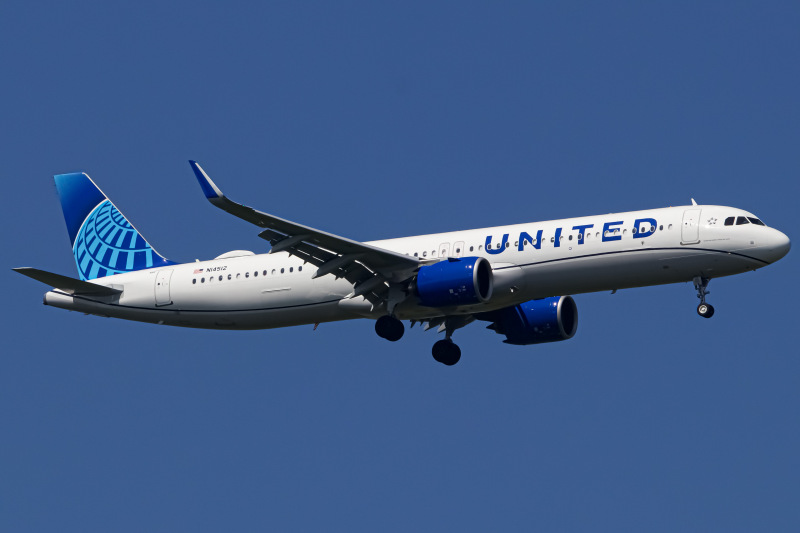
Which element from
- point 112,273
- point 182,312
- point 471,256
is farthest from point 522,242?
point 112,273

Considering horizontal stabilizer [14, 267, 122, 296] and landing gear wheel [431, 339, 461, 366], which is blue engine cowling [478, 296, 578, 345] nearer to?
landing gear wheel [431, 339, 461, 366]

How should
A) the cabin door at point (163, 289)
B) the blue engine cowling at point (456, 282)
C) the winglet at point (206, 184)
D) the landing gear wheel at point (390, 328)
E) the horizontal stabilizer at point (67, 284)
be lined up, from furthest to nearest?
the cabin door at point (163, 289)
the landing gear wheel at point (390, 328)
the horizontal stabilizer at point (67, 284)
the blue engine cowling at point (456, 282)
the winglet at point (206, 184)

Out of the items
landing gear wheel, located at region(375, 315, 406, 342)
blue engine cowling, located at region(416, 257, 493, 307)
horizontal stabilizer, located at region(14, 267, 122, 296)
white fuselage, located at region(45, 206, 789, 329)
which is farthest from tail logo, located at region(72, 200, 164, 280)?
blue engine cowling, located at region(416, 257, 493, 307)

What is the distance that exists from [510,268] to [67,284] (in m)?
15.9

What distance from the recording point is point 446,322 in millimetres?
49156

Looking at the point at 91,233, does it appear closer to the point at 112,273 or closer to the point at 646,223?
the point at 112,273

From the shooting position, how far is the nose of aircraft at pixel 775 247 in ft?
139

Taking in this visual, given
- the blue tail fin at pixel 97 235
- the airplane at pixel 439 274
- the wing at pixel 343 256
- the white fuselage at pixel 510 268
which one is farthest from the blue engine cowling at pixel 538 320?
the blue tail fin at pixel 97 235

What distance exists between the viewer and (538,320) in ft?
160

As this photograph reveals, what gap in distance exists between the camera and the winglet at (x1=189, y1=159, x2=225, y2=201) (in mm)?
38906

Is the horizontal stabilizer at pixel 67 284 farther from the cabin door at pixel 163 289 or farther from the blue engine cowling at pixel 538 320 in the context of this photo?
the blue engine cowling at pixel 538 320

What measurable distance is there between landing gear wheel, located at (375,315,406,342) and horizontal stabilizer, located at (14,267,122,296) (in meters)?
10.6

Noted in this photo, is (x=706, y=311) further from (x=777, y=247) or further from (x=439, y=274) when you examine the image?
(x=439, y=274)

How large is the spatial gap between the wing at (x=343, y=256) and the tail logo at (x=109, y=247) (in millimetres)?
9716
